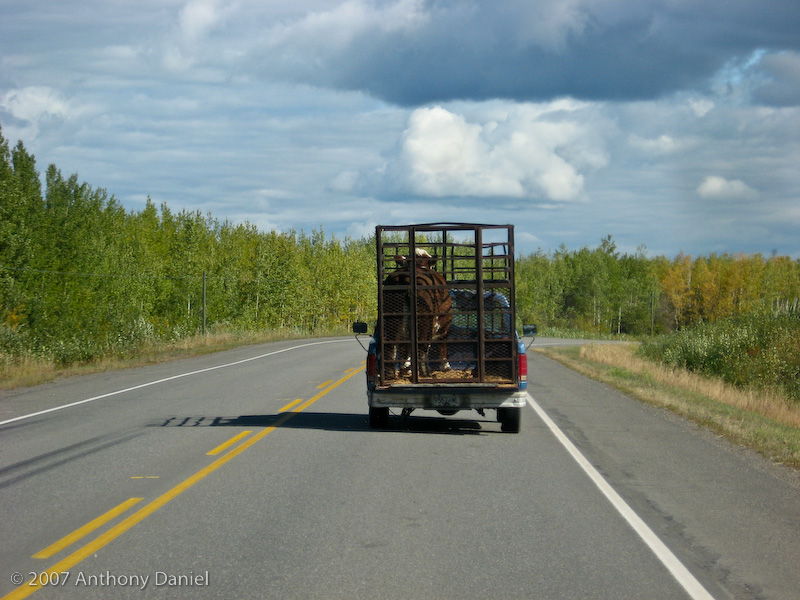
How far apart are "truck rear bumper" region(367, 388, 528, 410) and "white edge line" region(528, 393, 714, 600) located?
1.07 metres

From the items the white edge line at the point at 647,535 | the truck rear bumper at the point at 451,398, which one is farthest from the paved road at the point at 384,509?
the truck rear bumper at the point at 451,398

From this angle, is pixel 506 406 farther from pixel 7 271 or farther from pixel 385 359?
pixel 7 271

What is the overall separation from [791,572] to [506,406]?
6.00 m

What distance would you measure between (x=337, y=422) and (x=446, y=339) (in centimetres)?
254

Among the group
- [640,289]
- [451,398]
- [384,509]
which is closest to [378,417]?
[451,398]

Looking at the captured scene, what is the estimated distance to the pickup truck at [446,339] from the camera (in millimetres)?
11445

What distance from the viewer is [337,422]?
13.0 meters

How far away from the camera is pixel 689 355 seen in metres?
33.4

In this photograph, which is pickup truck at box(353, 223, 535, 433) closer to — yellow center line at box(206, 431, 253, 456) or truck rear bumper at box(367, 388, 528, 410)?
truck rear bumper at box(367, 388, 528, 410)

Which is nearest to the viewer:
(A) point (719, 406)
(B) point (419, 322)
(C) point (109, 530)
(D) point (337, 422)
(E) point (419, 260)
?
(C) point (109, 530)

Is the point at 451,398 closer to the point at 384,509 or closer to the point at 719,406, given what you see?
the point at 384,509

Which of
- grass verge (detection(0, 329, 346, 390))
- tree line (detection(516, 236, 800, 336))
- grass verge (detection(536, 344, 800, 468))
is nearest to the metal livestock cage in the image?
grass verge (detection(536, 344, 800, 468))

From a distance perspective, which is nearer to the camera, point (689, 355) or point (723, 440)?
point (723, 440)

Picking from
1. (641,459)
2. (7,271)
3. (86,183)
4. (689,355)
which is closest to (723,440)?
(641,459)
